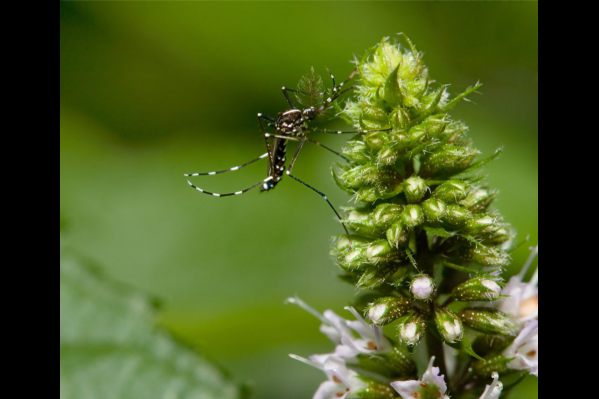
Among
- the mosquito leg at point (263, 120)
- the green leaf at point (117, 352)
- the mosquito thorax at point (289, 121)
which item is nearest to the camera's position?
the mosquito thorax at point (289, 121)

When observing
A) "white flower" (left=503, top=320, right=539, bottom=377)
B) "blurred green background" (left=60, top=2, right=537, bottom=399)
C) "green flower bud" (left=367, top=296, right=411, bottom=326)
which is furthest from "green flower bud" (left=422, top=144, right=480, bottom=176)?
"blurred green background" (left=60, top=2, right=537, bottom=399)

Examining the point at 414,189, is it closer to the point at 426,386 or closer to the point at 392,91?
the point at 392,91

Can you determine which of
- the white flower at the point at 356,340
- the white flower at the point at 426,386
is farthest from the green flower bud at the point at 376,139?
the white flower at the point at 426,386

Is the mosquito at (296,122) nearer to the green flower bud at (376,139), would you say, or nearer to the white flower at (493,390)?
the green flower bud at (376,139)

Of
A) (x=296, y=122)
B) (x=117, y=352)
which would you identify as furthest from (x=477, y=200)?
(x=117, y=352)

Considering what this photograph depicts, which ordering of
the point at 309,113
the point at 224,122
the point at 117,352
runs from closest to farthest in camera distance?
the point at 309,113 < the point at 117,352 < the point at 224,122

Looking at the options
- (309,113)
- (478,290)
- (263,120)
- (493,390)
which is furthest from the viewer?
(263,120)
